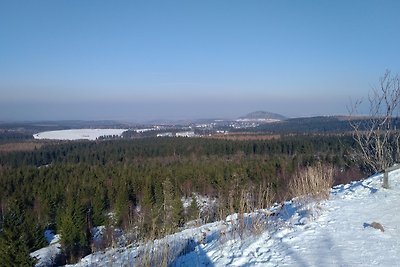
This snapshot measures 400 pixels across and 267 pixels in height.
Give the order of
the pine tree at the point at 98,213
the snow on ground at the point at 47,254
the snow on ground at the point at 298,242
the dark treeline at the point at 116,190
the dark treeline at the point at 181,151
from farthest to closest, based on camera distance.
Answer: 1. the dark treeline at the point at 181,151
2. the pine tree at the point at 98,213
3. the snow on ground at the point at 47,254
4. the dark treeline at the point at 116,190
5. the snow on ground at the point at 298,242

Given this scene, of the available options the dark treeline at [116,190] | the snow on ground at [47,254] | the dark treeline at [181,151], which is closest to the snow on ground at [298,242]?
the dark treeline at [116,190]

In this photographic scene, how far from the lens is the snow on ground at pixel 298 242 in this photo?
515 cm

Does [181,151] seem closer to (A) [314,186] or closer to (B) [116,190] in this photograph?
(B) [116,190]

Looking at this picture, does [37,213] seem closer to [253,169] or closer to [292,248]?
[253,169]

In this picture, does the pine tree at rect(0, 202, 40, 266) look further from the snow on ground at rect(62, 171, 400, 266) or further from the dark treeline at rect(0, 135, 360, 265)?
the snow on ground at rect(62, 171, 400, 266)

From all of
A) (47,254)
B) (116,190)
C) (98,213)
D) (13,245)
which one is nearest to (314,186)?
(13,245)

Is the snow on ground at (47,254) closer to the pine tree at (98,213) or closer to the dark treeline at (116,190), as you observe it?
the dark treeline at (116,190)

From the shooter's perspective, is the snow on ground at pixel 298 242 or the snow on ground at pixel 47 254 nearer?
the snow on ground at pixel 298 242

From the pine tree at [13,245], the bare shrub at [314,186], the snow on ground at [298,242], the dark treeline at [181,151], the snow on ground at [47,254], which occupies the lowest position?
the snow on ground at [47,254]

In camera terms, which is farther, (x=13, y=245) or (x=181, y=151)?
(x=181, y=151)

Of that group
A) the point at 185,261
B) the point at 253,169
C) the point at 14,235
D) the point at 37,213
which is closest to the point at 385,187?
the point at 185,261

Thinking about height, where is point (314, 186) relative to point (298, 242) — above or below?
above

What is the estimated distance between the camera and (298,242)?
19.4ft

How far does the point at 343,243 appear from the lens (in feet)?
18.7
